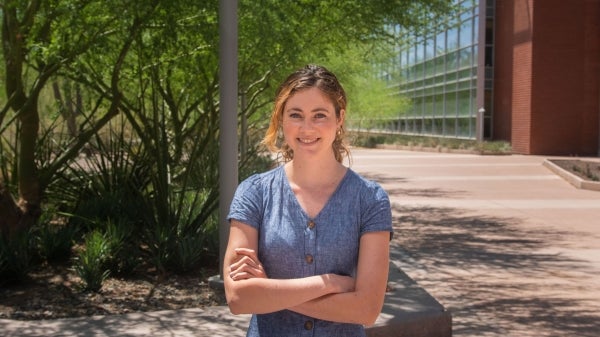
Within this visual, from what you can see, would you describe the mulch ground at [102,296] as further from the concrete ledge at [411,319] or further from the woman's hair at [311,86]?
the woman's hair at [311,86]

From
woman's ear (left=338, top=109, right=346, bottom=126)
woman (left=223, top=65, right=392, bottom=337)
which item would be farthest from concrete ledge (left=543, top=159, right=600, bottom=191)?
woman (left=223, top=65, right=392, bottom=337)

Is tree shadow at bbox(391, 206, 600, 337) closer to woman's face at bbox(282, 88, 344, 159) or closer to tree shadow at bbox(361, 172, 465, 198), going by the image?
woman's face at bbox(282, 88, 344, 159)

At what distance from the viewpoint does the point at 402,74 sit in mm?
57656

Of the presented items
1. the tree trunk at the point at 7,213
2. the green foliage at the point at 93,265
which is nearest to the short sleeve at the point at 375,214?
the green foliage at the point at 93,265

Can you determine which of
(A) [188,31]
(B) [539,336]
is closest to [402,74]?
(A) [188,31]

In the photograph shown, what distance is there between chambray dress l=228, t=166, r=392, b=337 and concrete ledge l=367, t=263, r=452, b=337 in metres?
3.10

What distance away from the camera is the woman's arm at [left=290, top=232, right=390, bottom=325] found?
2160 mm

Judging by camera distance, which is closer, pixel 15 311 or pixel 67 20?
pixel 15 311

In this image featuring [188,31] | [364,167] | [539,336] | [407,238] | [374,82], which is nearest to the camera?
[539,336]

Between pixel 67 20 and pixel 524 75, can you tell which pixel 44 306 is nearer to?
pixel 67 20

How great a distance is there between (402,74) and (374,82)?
6173 millimetres

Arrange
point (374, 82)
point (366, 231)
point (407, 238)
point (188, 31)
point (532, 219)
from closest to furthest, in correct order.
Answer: point (366, 231) → point (188, 31) → point (407, 238) → point (532, 219) → point (374, 82)

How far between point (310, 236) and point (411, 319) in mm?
3482

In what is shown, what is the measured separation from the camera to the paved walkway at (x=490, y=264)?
533cm
